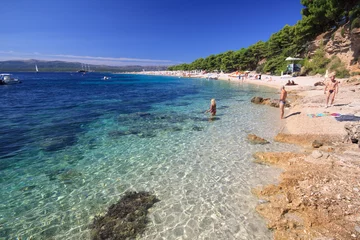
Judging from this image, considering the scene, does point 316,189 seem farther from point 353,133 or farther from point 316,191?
point 353,133

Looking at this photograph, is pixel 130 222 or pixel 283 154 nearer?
pixel 130 222

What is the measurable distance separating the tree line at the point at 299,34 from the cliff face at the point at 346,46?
1266 millimetres

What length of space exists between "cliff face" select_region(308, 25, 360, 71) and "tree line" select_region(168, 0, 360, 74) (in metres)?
1.27

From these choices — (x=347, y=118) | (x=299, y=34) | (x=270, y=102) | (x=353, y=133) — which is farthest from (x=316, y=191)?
(x=299, y=34)

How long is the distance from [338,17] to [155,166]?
40414 millimetres

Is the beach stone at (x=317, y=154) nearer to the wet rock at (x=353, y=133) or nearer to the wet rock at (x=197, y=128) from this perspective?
the wet rock at (x=353, y=133)

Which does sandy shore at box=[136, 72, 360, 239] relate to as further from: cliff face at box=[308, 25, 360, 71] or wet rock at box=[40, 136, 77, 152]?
cliff face at box=[308, 25, 360, 71]

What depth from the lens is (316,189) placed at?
468cm

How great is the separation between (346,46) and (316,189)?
109ft

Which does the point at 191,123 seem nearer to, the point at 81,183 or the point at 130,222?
the point at 81,183

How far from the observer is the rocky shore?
368 cm

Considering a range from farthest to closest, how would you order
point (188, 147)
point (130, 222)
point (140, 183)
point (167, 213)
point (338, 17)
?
1. point (338, 17)
2. point (188, 147)
3. point (140, 183)
4. point (167, 213)
5. point (130, 222)

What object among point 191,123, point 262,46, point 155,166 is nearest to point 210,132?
point 191,123

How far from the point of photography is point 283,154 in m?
6.98
